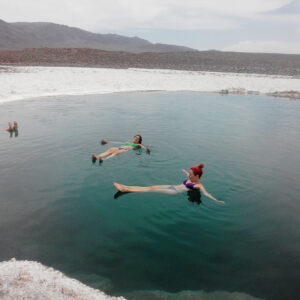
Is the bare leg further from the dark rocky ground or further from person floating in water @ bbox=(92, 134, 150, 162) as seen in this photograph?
the dark rocky ground

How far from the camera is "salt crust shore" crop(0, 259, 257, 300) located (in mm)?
4195

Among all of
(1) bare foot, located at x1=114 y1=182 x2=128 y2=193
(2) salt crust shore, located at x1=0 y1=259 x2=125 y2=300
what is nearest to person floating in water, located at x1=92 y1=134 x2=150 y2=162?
(1) bare foot, located at x1=114 y1=182 x2=128 y2=193

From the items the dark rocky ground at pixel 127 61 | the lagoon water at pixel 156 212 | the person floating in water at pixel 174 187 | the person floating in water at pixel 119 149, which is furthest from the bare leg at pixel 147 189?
the dark rocky ground at pixel 127 61

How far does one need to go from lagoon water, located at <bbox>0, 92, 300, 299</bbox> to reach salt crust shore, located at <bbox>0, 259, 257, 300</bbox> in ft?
0.32

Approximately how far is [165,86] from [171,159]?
25.1 meters

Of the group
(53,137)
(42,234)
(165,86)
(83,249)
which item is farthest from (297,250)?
(165,86)

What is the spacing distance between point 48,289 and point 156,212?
3.37 m

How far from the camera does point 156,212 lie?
711 cm

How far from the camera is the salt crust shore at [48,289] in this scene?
4.20 meters

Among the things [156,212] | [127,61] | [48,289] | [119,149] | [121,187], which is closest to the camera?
[48,289]

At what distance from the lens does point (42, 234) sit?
236 inches

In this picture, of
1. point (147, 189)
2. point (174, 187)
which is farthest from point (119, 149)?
point (174, 187)

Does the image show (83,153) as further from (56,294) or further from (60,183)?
(56,294)

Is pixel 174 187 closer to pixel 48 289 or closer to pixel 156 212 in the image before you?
pixel 156 212
